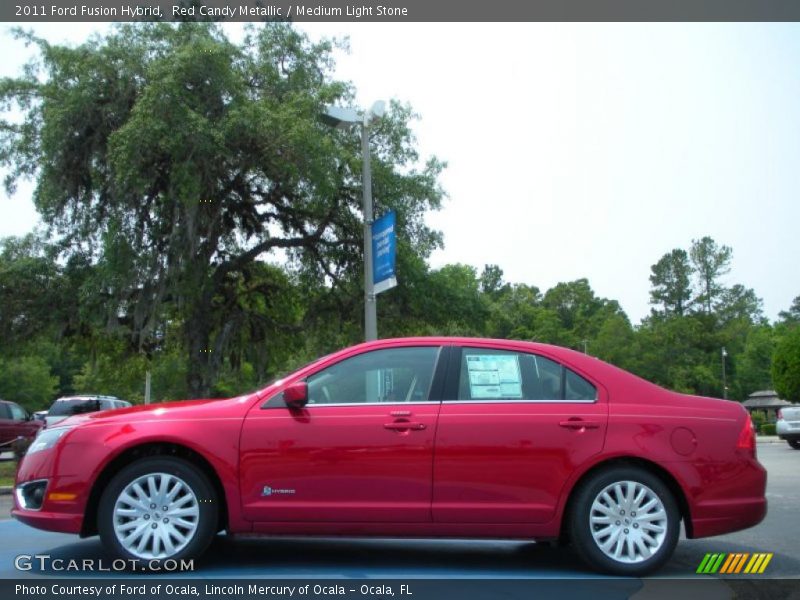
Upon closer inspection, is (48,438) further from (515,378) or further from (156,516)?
(515,378)

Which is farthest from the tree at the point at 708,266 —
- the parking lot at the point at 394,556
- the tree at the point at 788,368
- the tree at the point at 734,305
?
the parking lot at the point at 394,556

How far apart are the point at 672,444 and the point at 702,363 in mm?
94760

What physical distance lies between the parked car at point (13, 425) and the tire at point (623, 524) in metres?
21.2

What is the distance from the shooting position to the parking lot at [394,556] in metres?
5.61

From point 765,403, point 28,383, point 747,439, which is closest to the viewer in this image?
point 747,439

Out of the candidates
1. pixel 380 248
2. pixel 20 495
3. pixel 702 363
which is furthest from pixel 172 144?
pixel 702 363

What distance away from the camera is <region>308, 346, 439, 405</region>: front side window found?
5801 mm

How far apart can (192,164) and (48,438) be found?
13036 mm

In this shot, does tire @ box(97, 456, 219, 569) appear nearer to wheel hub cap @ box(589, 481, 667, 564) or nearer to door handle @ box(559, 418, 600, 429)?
door handle @ box(559, 418, 600, 429)

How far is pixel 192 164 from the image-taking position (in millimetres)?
18078

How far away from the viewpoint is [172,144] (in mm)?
17734

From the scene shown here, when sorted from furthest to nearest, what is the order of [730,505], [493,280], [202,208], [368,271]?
[493,280]
[202,208]
[368,271]
[730,505]

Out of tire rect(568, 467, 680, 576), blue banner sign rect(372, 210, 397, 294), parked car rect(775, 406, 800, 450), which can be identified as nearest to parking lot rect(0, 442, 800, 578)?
tire rect(568, 467, 680, 576)

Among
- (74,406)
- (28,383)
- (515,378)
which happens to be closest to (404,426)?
(515,378)
